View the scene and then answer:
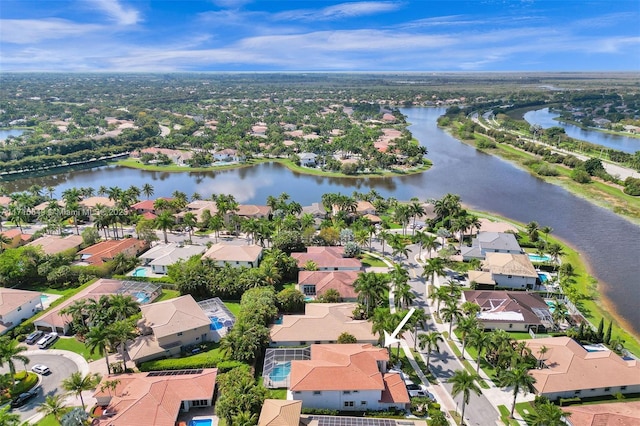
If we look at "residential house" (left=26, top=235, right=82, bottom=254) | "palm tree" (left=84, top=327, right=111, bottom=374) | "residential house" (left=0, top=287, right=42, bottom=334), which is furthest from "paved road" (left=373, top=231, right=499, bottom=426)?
"residential house" (left=26, top=235, right=82, bottom=254)

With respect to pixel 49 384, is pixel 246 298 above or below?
above

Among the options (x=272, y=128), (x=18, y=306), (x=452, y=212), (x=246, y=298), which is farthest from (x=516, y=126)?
(x=18, y=306)

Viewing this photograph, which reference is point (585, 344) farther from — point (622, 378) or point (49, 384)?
point (49, 384)

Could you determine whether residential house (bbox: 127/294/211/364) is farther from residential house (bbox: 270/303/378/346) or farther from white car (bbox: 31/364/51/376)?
residential house (bbox: 270/303/378/346)

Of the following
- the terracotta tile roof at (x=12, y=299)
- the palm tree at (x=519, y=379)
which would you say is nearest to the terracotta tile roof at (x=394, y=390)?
the palm tree at (x=519, y=379)

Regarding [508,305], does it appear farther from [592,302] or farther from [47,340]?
[47,340]

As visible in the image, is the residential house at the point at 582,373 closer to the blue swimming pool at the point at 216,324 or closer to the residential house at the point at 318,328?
the residential house at the point at 318,328
